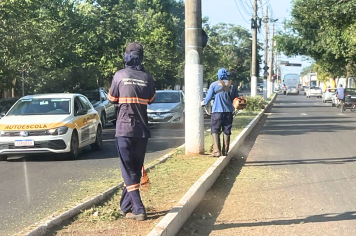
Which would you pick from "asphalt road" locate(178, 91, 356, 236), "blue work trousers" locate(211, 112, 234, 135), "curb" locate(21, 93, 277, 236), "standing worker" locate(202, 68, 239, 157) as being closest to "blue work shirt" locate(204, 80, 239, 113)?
"standing worker" locate(202, 68, 239, 157)

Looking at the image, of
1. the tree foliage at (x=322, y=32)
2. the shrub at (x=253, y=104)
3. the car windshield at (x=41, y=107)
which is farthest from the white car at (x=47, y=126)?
the shrub at (x=253, y=104)

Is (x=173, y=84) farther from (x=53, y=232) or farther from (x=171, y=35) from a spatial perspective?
(x=53, y=232)

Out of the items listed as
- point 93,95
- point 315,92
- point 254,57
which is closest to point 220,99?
point 93,95

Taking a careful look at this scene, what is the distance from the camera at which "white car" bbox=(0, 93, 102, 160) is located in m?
10.3

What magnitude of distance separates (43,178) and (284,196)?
4163mm

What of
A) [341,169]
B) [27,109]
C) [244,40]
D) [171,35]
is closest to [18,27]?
[27,109]

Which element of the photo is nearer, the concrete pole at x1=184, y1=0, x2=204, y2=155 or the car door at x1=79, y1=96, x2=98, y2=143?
the concrete pole at x1=184, y1=0, x2=204, y2=155

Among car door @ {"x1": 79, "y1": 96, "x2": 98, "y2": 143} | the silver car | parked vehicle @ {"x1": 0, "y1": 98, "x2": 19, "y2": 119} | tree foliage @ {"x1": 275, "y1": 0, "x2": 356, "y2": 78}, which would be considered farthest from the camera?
tree foliage @ {"x1": 275, "y1": 0, "x2": 356, "y2": 78}

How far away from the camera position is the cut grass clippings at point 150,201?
201 inches

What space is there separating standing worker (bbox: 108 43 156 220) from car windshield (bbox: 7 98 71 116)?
6316 millimetres

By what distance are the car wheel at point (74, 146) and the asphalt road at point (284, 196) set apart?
139 inches

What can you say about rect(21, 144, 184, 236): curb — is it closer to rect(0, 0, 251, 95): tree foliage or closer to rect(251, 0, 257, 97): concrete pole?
rect(0, 0, 251, 95): tree foliage

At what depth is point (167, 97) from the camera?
19.8 metres

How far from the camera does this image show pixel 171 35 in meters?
39.0
